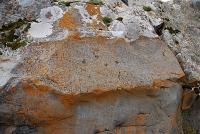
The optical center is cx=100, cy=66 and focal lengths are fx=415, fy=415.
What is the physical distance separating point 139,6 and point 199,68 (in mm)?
1513

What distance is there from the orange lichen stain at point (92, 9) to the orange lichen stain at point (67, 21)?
1.11 feet

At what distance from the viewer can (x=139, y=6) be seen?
736 cm

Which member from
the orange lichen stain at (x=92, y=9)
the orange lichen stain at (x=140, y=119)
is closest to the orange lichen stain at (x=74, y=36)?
the orange lichen stain at (x=92, y=9)

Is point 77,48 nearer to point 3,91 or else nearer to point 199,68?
point 3,91

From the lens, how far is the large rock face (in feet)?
19.0

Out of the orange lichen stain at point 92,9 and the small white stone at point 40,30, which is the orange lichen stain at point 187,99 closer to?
the orange lichen stain at point 92,9

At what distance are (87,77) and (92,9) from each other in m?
1.31

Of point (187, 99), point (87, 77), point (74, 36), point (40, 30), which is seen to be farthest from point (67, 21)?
point (187, 99)

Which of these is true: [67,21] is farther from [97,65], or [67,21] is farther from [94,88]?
[94,88]

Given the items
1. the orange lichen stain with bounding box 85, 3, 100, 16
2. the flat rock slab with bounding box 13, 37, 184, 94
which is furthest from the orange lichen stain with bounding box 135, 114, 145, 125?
the orange lichen stain with bounding box 85, 3, 100, 16

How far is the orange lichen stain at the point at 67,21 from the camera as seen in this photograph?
638 centimetres

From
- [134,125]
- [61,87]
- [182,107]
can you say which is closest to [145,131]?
[134,125]

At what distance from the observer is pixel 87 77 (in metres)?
5.99

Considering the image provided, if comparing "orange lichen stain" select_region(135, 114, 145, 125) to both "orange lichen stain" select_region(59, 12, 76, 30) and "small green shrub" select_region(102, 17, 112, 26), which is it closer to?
"small green shrub" select_region(102, 17, 112, 26)
